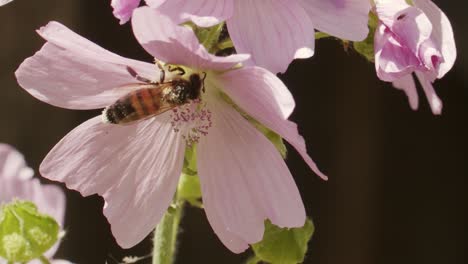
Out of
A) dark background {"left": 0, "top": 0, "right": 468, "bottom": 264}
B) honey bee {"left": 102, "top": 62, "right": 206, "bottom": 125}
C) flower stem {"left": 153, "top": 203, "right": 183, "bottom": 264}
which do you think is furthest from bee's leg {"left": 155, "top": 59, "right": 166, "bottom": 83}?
dark background {"left": 0, "top": 0, "right": 468, "bottom": 264}

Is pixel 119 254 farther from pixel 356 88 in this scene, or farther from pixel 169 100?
pixel 169 100

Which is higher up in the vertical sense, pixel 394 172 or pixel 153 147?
pixel 153 147

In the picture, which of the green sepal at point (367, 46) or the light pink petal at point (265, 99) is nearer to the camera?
the light pink petal at point (265, 99)

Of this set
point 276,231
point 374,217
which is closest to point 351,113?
point 374,217

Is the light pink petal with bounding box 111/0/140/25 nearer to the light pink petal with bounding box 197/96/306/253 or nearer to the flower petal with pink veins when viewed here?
the light pink petal with bounding box 197/96/306/253

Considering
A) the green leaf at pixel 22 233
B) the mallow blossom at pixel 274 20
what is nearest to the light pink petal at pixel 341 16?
the mallow blossom at pixel 274 20

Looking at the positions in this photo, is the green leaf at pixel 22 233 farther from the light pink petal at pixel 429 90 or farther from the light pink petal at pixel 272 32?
the light pink petal at pixel 429 90

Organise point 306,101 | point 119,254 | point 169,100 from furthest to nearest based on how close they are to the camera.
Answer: point 306,101 → point 119,254 → point 169,100
